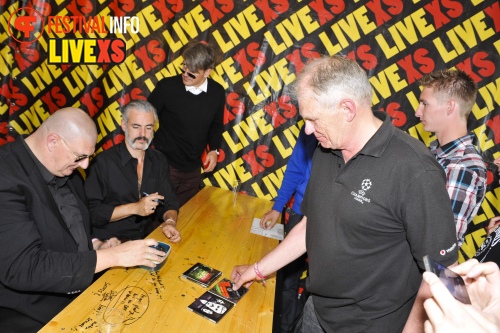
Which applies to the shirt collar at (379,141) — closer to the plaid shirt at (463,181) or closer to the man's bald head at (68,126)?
the plaid shirt at (463,181)

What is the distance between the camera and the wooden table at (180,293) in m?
1.54

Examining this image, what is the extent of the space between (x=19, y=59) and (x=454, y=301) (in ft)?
14.9

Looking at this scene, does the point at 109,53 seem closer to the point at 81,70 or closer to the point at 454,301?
the point at 81,70

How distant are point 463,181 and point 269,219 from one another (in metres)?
1.30

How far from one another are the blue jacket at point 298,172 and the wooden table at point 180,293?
518 millimetres

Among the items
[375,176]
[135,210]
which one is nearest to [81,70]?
[135,210]

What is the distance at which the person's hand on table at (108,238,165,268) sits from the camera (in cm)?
175

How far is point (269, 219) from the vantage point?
9.12 ft

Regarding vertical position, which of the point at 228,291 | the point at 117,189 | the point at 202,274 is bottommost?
the point at 228,291

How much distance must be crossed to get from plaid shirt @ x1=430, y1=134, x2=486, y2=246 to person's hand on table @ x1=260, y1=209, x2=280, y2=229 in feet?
3.88

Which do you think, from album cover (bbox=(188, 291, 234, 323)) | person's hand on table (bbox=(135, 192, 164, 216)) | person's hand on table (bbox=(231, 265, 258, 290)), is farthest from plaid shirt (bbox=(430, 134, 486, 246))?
person's hand on table (bbox=(135, 192, 164, 216))

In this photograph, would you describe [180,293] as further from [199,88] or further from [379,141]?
[199,88]

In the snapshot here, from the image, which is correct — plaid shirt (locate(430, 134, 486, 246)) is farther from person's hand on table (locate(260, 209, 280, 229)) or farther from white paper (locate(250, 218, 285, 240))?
person's hand on table (locate(260, 209, 280, 229))

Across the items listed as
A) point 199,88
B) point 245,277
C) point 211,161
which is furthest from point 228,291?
point 199,88
